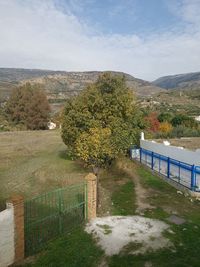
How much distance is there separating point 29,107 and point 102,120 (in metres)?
45.5

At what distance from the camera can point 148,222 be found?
12.7 metres

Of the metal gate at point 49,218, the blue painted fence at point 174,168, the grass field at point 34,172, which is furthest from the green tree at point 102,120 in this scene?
the metal gate at point 49,218

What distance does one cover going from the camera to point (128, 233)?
11617 mm

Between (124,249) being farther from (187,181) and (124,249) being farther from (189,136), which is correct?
(189,136)

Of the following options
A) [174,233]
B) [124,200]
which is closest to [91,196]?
[124,200]

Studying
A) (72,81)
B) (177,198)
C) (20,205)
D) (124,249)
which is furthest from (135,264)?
(72,81)

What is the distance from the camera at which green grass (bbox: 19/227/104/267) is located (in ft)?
31.0

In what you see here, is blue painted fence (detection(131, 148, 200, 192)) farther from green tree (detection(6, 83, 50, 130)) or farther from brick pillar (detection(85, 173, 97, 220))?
green tree (detection(6, 83, 50, 130))

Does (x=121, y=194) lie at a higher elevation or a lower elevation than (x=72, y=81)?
lower

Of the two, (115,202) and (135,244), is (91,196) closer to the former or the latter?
(115,202)

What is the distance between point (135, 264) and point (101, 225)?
315cm

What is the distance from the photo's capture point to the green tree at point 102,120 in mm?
20922

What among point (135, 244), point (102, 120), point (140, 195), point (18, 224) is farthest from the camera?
point (102, 120)

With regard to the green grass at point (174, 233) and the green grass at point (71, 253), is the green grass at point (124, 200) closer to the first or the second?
the green grass at point (174, 233)
